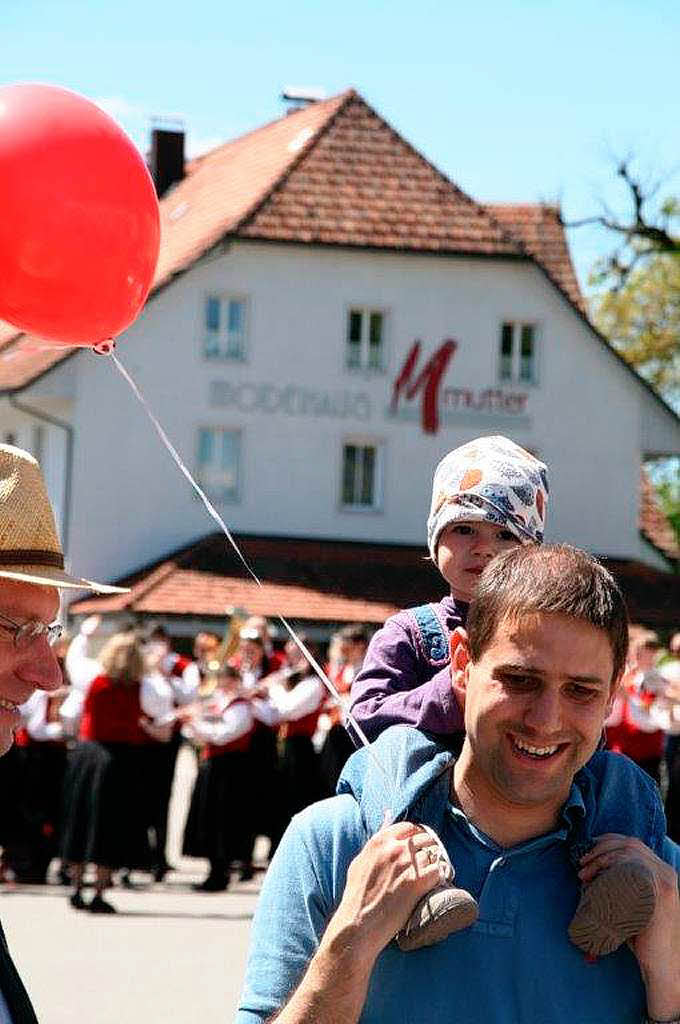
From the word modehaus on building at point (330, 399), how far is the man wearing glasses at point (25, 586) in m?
35.0

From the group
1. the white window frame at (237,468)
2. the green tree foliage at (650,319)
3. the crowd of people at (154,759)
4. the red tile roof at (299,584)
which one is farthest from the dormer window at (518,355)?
the crowd of people at (154,759)

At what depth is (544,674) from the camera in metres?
3.20

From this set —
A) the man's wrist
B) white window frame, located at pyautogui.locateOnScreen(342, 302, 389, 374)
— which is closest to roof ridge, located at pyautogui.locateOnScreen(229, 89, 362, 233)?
white window frame, located at pyautogui.locateOnScreen(342, 302, 389, 374)

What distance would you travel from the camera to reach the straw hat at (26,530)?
346 centimetres

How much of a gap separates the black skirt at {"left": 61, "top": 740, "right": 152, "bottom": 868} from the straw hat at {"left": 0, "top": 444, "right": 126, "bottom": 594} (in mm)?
12556

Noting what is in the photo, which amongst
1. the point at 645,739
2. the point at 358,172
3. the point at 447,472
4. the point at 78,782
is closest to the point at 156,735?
the point at 78,782

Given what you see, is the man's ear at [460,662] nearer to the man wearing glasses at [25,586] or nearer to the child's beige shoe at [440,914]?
the child's beige shoe at [440,914]

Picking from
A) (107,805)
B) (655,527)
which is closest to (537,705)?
(107,805)

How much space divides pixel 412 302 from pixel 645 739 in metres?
25.0

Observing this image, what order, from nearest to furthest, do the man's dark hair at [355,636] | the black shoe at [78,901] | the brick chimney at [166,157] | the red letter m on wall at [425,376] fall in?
the black shoe at [78,901] → the man's dark hair at [355,636] → the red letter m on wall at [425,376] → the brick chimney at [166,157]

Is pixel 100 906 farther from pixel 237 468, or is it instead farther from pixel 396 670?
pixel 237 468

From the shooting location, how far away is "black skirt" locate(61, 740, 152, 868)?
16094 mm

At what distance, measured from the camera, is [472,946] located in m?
3.20

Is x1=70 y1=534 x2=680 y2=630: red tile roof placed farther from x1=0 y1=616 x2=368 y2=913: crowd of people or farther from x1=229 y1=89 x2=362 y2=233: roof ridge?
x1=0 y1=616 x2=368 y2=913: crowd of people
